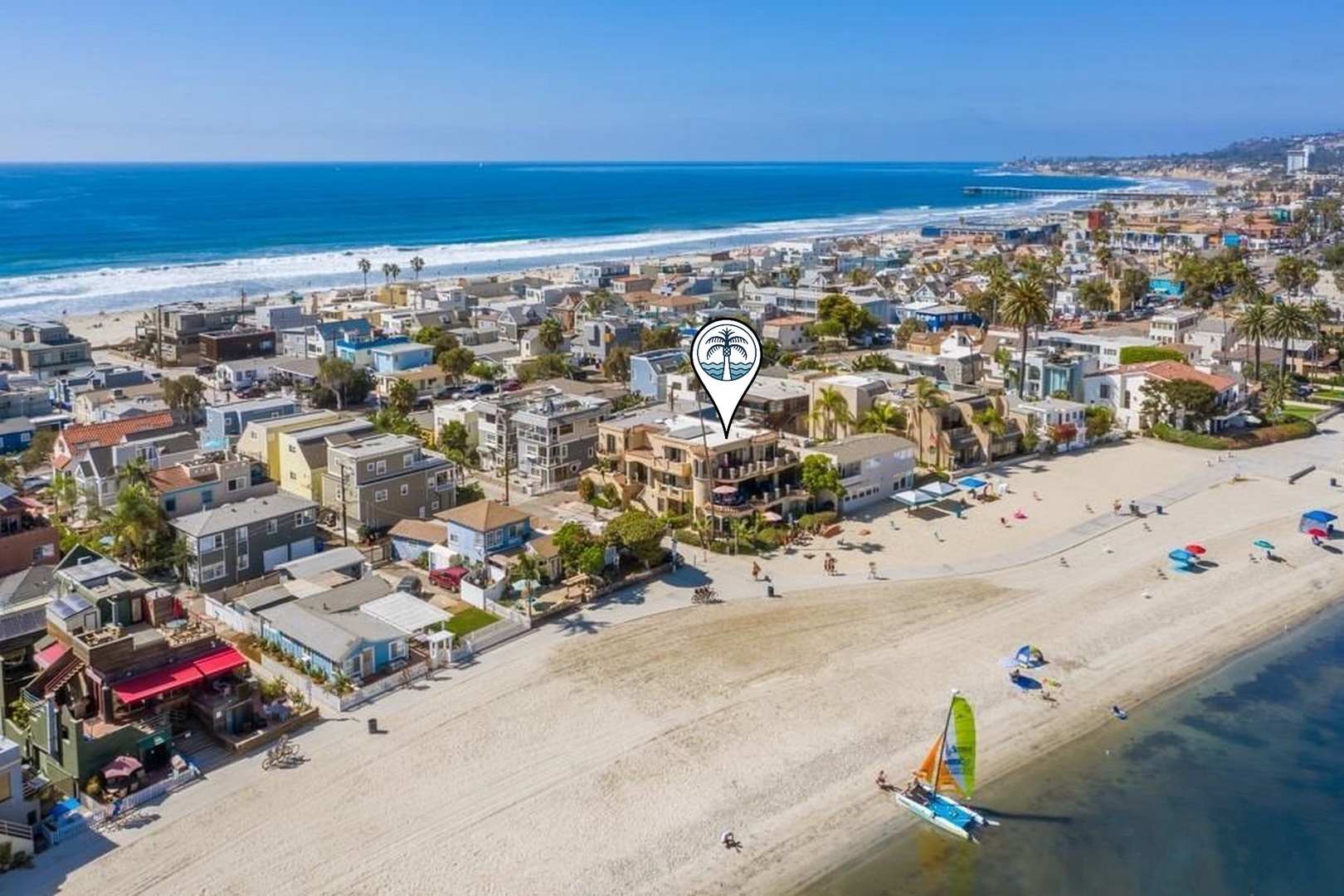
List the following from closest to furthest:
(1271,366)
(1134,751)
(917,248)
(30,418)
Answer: (1134,751)
(30,418)
(1271,366)
(917,248)

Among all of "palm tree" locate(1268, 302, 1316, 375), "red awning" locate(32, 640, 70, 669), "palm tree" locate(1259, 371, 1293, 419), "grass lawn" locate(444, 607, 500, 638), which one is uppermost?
"palm tree" locate(1268, 302, 1316, 375)

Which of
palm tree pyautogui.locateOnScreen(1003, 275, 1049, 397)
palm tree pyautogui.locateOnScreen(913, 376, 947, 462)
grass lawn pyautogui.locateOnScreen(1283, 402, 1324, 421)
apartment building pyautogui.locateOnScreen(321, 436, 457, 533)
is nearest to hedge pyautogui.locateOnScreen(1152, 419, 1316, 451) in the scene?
grass lawn pyautogui.locateOnScreen(1283, 402, 1324, 421)

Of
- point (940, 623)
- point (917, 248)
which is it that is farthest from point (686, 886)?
point (917, 248)

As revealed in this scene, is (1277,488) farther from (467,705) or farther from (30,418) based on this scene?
(30,418)

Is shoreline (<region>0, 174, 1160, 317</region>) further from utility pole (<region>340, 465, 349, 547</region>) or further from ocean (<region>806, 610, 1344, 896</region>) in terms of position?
ocean (<region>806, 610, 1344, 896</region>)

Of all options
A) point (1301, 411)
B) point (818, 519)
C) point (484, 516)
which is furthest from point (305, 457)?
point (1301, 411)

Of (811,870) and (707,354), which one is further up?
(707,354)
